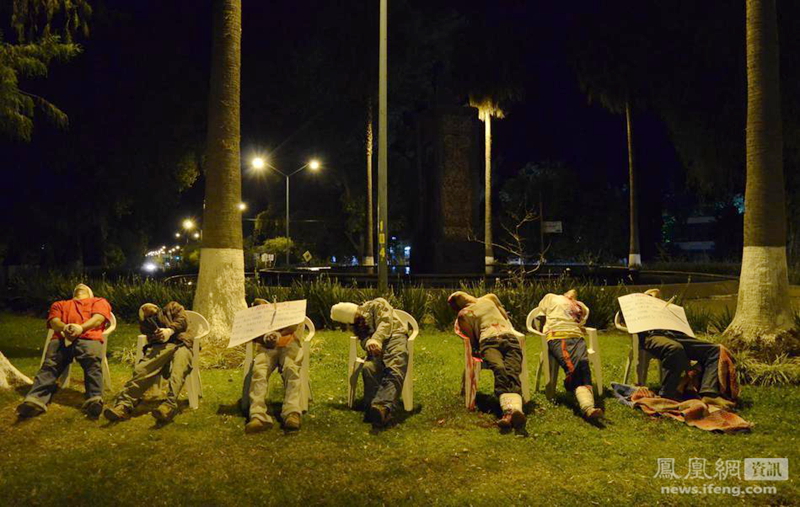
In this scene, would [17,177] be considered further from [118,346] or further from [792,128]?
[792,128]

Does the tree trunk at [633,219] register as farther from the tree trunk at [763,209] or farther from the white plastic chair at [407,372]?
the white plastic chair at [407,372]

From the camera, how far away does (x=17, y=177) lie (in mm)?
26234

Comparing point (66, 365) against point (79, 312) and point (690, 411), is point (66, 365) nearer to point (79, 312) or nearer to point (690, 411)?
point (79, 312)

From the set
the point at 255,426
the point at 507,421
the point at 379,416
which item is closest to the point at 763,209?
the point at 507,421

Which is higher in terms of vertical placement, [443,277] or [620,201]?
[620,201]

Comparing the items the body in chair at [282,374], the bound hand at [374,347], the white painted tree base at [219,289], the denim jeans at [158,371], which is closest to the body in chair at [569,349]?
the bound hand at [374,347]

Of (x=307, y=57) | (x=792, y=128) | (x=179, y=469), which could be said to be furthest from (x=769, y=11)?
(x=307, y=57)

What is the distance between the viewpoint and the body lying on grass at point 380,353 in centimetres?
573

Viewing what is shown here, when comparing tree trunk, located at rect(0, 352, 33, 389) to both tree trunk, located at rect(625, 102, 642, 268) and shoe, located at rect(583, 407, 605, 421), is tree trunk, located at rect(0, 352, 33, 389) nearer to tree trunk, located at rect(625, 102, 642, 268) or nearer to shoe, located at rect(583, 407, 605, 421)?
shoe, located at rect(583, 407, 605, 421)

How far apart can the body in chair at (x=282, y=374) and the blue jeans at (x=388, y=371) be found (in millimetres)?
603

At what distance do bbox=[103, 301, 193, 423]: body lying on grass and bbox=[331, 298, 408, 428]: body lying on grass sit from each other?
4.96 feet

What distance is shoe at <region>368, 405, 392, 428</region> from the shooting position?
5.59 m

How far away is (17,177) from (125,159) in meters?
4.68

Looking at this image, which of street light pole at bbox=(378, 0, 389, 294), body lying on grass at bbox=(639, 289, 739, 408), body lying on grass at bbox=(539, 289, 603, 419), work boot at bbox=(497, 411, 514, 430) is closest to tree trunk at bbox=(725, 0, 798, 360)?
body lying on grass at bbox=(639, 289, 739, 408)
